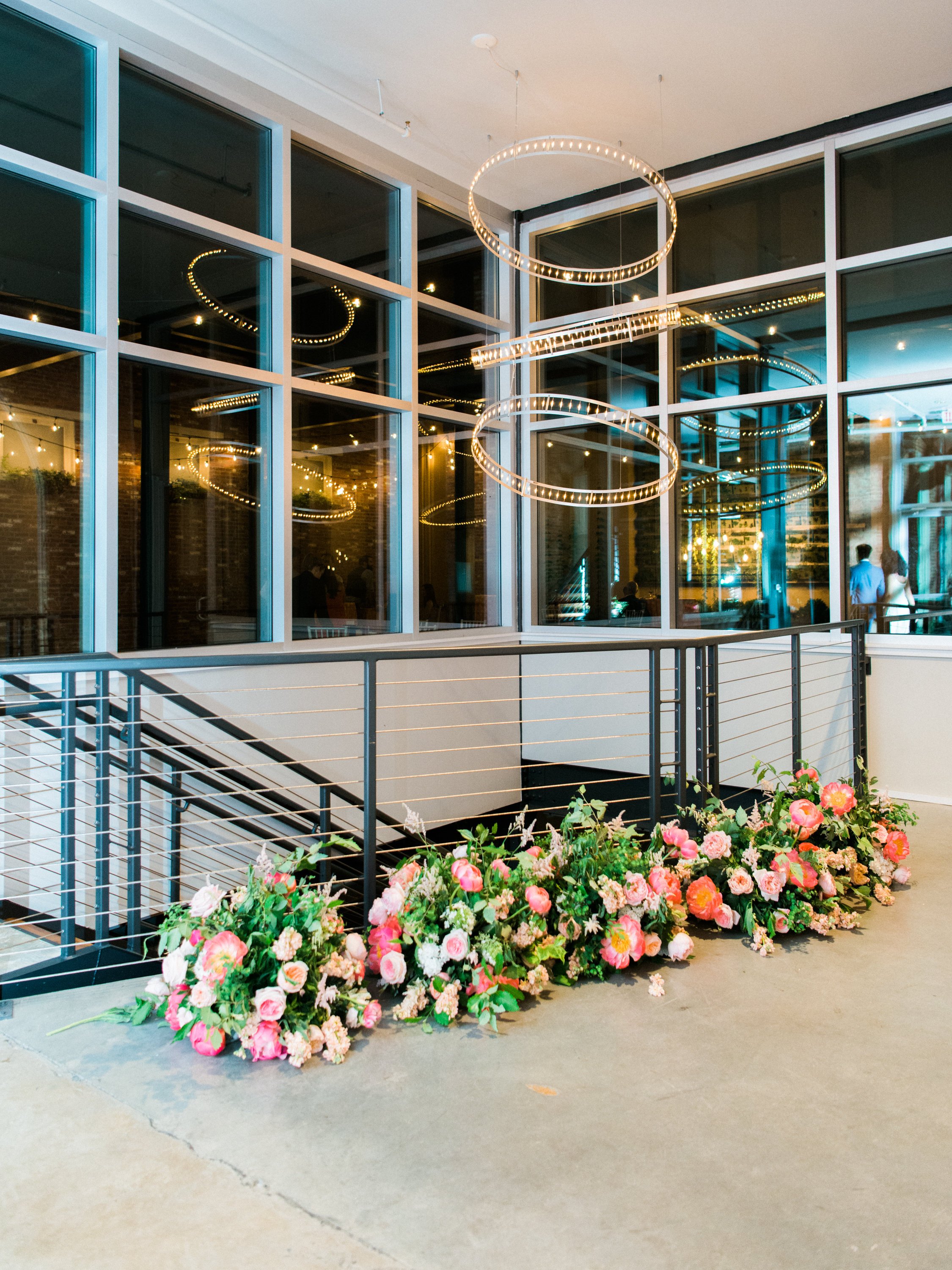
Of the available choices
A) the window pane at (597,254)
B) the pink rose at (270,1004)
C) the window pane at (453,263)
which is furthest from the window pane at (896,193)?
the pink rose at (270,1004)

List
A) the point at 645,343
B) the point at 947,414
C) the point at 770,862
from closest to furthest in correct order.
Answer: the point at 770,862
the point at 947,414
the point at 645,343

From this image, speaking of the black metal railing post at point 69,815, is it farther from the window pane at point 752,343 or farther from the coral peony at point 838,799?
the window pane at point 752,343

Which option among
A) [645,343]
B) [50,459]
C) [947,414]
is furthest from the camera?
[645,343]

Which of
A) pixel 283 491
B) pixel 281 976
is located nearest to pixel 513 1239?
pixel 281 976

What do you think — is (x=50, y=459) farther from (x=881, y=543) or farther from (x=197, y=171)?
(x=881, y=543)

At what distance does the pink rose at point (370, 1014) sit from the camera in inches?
103

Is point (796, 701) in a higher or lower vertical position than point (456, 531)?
lower

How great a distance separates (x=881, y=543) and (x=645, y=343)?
2.29m

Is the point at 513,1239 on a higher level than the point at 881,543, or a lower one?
lower

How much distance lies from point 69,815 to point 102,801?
0.12m

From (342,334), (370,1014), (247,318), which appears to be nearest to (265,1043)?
(370,1014)

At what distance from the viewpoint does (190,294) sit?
5.16 m

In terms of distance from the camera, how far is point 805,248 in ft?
20.0

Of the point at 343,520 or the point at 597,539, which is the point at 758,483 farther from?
the point at 343,520
